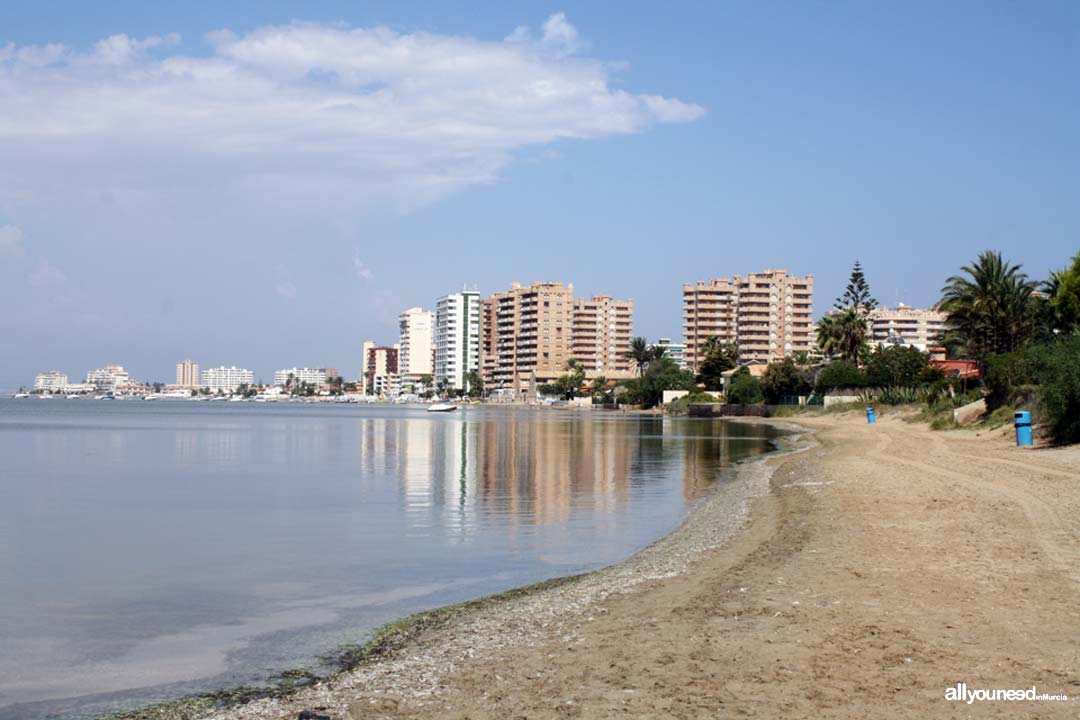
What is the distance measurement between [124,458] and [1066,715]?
49037mm

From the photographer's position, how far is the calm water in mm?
11859

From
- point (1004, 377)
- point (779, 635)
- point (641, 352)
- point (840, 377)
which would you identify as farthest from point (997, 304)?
point (641, 352)

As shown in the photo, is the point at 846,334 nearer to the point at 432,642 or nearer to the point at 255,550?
the point at 255,550

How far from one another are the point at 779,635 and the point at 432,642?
Answer: 12.6 ft

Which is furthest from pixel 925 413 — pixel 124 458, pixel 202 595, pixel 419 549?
pixel 202 595

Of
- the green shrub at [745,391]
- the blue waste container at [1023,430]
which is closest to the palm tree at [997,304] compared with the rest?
the blue waste container at [1023,430]

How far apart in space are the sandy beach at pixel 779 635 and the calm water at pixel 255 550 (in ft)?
6.60

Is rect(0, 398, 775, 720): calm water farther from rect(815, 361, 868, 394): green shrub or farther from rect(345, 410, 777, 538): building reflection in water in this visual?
rect(815, 361, 868, 394): green shrub

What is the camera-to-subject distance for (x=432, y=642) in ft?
37.8

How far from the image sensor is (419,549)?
65.5 ft

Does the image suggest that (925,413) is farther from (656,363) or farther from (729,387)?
(656,363)

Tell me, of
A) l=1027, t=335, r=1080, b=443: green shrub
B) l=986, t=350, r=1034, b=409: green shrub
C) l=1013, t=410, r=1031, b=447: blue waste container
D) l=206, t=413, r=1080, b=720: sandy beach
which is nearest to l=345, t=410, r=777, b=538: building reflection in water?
l=206, t=413, r=1080, b=720: sandy beach

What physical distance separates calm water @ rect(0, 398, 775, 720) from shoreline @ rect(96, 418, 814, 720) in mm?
530

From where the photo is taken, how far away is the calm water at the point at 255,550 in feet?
38.9
